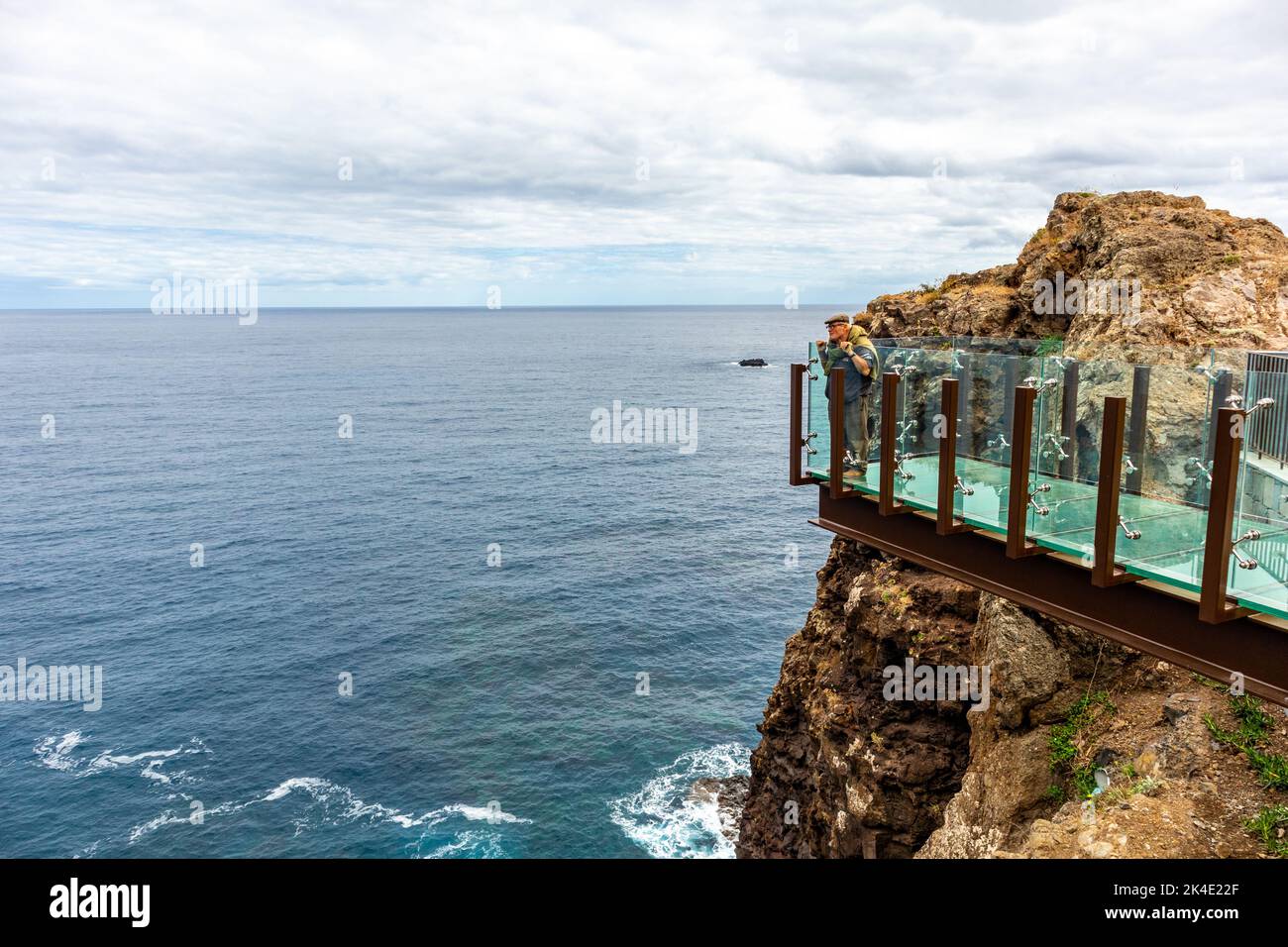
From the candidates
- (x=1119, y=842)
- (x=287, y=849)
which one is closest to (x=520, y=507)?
(x=287, y=849)

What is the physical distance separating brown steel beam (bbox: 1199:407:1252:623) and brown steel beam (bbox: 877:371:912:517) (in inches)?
231

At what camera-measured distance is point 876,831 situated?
24.7m

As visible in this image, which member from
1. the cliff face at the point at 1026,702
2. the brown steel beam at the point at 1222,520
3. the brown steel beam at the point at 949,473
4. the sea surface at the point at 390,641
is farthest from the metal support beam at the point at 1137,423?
the sea surface at the point at 390,641

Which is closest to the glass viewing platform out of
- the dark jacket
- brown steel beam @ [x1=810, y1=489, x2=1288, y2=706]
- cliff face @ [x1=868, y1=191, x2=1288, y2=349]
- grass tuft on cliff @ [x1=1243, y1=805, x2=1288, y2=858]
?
the dark jacket

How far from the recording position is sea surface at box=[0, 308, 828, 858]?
1586 inches

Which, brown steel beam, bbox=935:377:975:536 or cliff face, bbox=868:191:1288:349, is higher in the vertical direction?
cliff face, bbox=868:191:1288:349

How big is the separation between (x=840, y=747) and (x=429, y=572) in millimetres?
45079

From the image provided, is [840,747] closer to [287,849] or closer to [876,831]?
[876,831]

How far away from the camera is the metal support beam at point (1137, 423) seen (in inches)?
514

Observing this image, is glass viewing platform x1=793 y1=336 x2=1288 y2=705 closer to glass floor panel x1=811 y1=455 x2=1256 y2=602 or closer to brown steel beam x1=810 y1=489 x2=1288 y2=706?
glass floor panel x1=811 y1=455 x2=1256 y2=602

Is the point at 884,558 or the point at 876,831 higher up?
the point at 884,558

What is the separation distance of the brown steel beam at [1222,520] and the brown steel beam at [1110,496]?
130cm

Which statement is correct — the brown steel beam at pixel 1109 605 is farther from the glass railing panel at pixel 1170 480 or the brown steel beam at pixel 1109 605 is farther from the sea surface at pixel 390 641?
the sea surface at pixel 390 641

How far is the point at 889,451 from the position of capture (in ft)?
56.2
